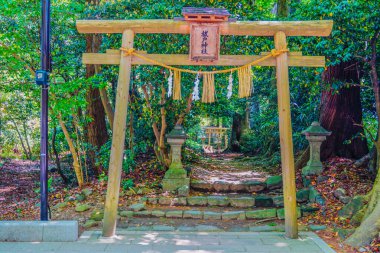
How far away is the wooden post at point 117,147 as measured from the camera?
495 centimetres

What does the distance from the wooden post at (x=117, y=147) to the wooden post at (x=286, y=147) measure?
7.35ft

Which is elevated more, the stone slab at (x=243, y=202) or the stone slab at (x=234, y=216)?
the stone slab at (x=243, y=202)

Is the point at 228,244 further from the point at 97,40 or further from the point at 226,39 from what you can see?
the point at 97,40

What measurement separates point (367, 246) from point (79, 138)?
720 centimetres

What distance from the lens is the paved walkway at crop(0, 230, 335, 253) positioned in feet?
14.7

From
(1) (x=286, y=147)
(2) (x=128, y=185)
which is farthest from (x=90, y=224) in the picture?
(1) (x=286, y=147)

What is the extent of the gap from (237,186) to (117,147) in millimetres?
4270

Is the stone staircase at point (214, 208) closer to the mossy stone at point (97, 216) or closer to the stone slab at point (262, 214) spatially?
the stone slab at point (262, 214)

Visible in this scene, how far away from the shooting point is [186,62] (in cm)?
512

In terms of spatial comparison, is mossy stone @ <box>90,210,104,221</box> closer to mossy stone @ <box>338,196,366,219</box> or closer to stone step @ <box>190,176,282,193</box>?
stone step @ <box>190,176,282,193</box>

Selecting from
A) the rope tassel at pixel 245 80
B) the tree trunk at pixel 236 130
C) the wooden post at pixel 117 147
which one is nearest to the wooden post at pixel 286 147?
the rope tassel at pixel 245 80

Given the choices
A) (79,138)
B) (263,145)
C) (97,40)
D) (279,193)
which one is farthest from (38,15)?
(263,145)

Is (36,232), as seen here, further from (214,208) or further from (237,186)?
(237,186)

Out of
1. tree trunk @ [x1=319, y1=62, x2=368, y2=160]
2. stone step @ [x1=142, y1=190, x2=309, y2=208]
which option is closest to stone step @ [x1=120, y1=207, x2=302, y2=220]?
stone step @ [x1=142, y1=190, x2=309, y2=208]
